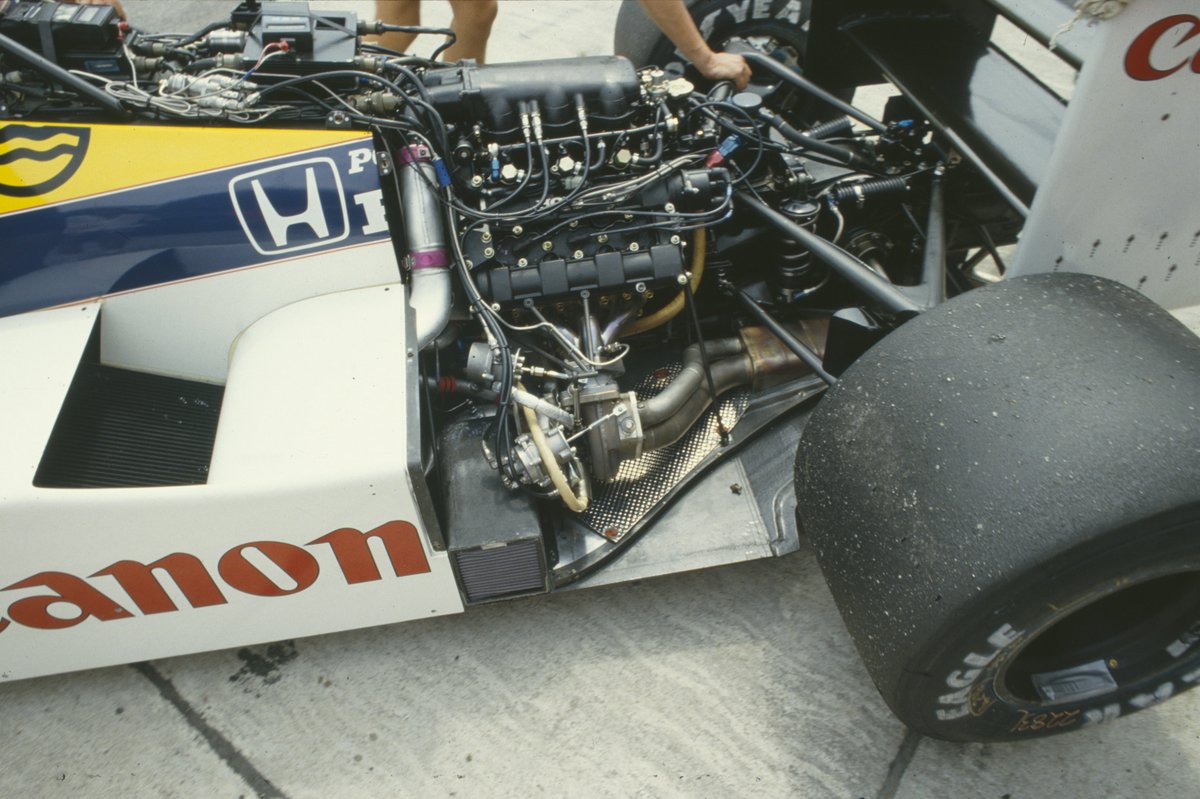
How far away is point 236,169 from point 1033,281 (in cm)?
174

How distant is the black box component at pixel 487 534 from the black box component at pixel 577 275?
1.22ft

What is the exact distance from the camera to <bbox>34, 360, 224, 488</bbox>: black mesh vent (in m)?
1.96

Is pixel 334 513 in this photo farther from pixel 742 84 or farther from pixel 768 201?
pixel 742 84

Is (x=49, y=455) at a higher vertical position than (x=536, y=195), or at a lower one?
lower

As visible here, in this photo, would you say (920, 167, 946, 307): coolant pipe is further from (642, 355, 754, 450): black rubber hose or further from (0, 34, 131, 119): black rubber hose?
(0, 34, 131, 119): black rubber hose

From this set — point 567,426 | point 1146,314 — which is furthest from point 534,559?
point 1146,314

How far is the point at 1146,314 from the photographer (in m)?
1.68

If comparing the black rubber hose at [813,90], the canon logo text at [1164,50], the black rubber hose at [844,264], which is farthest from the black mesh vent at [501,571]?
the black rubber hose at [813,90]

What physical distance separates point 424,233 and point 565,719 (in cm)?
122

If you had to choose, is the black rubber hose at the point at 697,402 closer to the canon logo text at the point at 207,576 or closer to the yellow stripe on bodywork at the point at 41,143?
the canon logo text at the point at 207,576

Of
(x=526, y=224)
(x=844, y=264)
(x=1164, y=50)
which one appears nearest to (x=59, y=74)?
(x=526, y=224)

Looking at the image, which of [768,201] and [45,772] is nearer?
[45,772]

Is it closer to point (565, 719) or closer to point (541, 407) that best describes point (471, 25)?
point (541, 407)

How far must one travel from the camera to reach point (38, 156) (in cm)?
203
